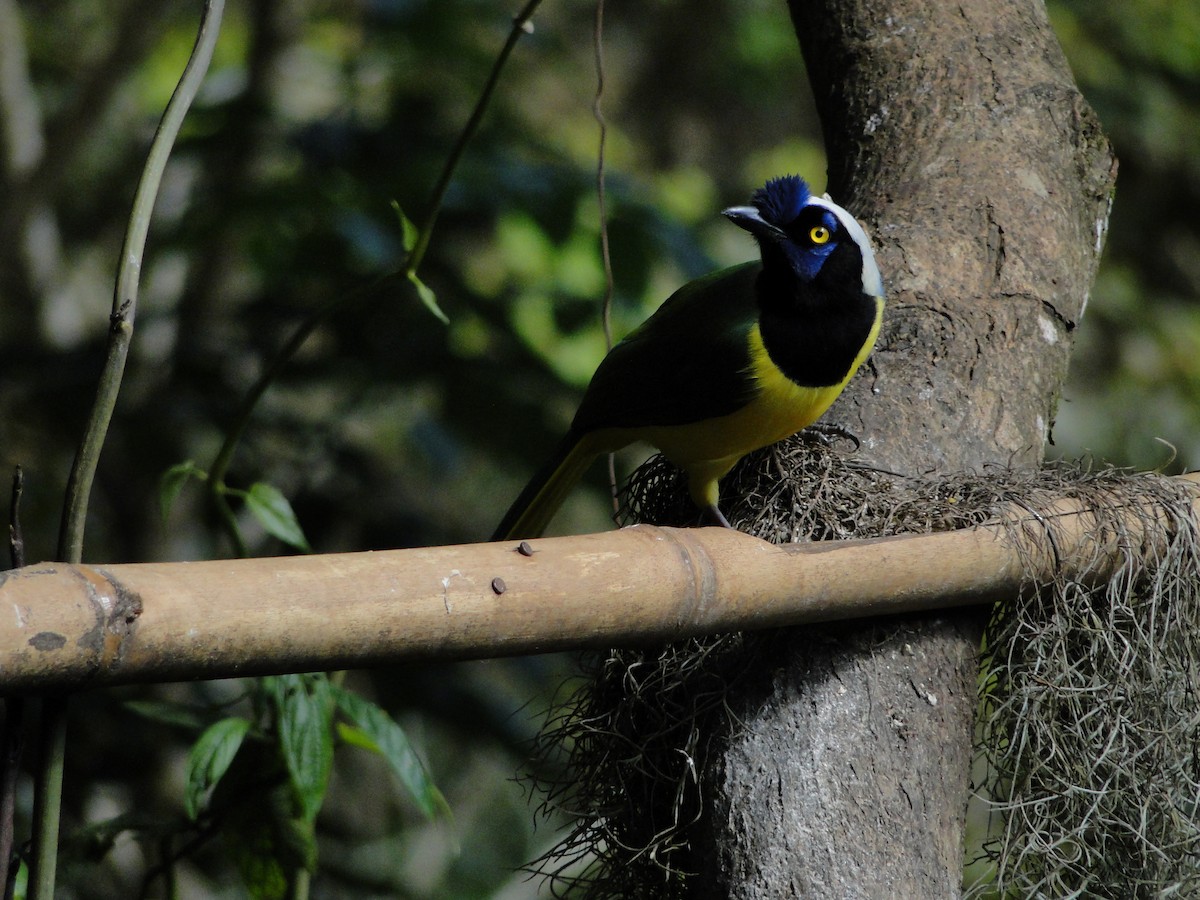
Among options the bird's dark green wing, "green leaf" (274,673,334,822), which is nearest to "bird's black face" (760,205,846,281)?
the bird's dark green wing

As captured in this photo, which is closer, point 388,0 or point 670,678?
point 670,678

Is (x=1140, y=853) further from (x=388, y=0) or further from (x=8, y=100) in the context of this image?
(x=8, y=100)

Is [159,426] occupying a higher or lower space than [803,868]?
lower

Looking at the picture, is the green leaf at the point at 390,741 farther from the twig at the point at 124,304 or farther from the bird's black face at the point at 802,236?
the bird's black face at the point at 802,236

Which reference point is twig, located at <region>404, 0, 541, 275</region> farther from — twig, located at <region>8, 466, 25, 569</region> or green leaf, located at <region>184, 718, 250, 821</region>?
twig, located at <region>8, 466, 25, 569</region>

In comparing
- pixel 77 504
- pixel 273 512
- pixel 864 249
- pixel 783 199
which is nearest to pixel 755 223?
pixel 783 199

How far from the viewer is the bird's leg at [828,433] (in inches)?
72.2

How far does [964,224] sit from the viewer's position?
78.7 inches

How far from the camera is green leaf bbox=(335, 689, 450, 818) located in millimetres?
1856

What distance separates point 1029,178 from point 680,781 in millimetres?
1172

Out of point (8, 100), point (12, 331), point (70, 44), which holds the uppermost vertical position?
point (8, 100)

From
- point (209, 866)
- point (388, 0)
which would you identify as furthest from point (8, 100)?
point (209, 866)

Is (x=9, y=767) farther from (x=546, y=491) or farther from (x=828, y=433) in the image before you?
(x=546, y=491)

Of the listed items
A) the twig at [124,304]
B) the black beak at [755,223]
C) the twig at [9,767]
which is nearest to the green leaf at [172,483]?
the twig at [124,304]
